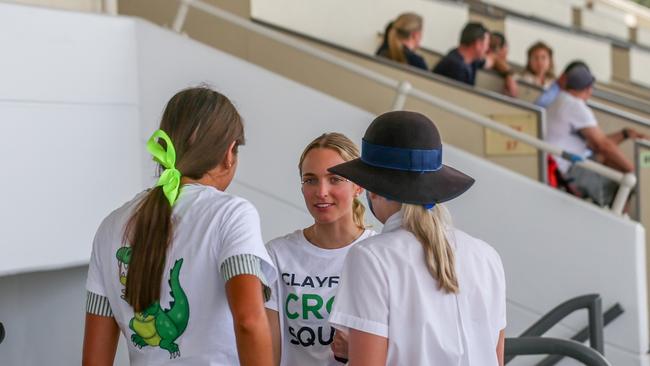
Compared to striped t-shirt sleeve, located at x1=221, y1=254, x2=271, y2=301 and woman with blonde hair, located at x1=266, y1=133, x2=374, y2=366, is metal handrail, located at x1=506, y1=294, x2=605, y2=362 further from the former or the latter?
striped t-shirt sleeve, located at x1=221, y1=254, x2=271, y2=301

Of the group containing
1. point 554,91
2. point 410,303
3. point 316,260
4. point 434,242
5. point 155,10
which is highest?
point 434,242

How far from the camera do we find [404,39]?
8.12m

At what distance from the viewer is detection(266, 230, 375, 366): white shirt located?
302 cm

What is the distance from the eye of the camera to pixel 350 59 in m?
7.49

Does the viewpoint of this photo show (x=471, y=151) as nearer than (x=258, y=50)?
Yes

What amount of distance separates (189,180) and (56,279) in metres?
3.01

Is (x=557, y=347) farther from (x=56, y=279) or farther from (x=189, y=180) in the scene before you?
(x=56, y=279)

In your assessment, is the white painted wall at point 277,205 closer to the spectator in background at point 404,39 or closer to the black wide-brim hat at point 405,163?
the spectator in background at point 404,39

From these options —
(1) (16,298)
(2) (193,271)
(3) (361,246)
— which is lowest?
(1) (16,298)

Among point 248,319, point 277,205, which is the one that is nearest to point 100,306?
point 248,319

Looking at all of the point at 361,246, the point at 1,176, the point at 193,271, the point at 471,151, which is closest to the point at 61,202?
the point at 1,176

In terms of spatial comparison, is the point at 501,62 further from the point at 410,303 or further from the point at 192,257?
the point at 410,303

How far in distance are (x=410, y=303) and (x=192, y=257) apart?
55cm

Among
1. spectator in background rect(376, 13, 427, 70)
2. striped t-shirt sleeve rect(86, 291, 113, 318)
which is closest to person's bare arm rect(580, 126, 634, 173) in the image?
spectator in background rect(376, 13, 427, 70)
